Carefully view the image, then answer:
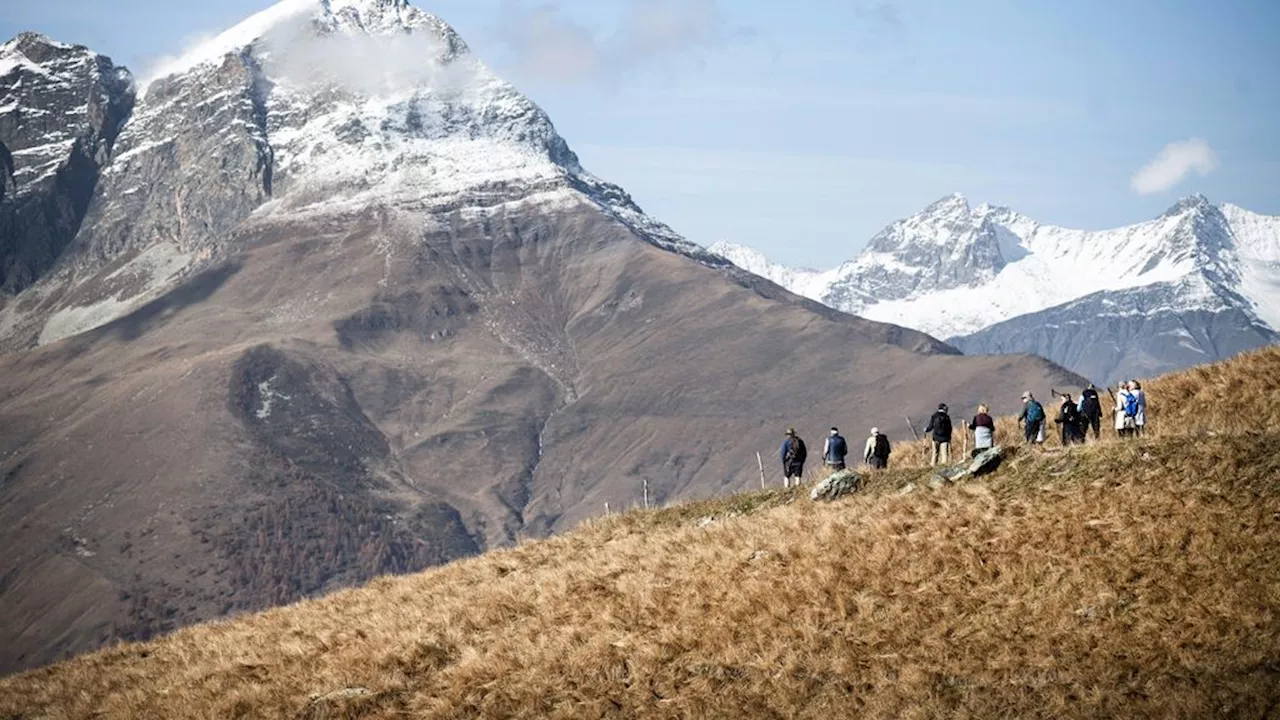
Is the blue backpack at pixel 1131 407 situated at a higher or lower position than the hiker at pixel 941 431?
higher

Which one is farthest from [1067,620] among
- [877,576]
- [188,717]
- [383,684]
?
[188,717]

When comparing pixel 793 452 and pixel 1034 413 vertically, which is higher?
pixel 1034 413

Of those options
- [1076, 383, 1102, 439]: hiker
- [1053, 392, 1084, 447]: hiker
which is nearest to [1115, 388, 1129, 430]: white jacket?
[1053, 392, 1084, 447]: hiker

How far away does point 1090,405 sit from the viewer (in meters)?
44.5

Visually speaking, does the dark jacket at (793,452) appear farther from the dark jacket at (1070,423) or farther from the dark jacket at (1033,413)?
the dark jacket at (1070,423)

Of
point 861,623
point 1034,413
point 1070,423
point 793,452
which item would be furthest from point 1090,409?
point 861,623

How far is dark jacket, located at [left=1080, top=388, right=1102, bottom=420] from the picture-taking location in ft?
145

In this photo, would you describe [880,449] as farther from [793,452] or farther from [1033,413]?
[1033,413]

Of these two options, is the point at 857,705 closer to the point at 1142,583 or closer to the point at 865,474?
the point at 1142,583

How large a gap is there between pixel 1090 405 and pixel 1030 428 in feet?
6.26

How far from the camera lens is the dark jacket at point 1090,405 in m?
44.2

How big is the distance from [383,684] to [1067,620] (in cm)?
1360

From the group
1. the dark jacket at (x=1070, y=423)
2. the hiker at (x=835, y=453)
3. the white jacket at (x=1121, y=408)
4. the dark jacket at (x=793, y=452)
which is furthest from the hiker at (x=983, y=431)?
the dark jacket at (x=793, y=452)

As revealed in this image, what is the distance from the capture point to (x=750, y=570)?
34.1 meters
